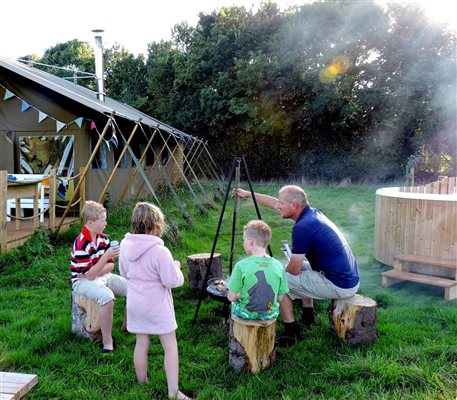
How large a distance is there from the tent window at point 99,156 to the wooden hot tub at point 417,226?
6692 mm

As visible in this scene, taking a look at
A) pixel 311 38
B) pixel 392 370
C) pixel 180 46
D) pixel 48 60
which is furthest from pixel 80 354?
pixel 48 60

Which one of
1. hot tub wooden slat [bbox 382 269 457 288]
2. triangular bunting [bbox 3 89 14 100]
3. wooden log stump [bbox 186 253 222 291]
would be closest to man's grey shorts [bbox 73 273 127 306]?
wooden log stump [bbox 186 253 222 291]

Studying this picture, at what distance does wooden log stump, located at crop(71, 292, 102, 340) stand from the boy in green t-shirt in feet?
4.16

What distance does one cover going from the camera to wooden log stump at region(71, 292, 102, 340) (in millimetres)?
3684

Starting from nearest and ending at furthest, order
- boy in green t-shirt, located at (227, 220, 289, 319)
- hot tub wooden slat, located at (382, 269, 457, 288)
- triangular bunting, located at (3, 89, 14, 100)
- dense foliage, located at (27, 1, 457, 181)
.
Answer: boy in green t-shirt, located at (227, 220, 289, 319) → hot tub wooden slat, located at (382, 269, 457, 288) → triangular bunting, located at (3, 89, 14, 100) → dense foliage, located at (27, 1, 457, 181)

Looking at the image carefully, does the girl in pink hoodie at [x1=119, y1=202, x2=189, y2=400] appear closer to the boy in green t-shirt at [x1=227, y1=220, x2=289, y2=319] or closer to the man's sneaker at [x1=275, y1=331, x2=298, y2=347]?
the boy in green t-shirt at [x1=227, y1=220, x2=289, y2=319]

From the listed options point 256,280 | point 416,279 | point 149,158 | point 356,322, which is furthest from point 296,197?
point 149,158

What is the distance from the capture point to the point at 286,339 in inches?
149

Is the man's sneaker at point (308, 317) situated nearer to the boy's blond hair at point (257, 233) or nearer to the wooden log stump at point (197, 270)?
the boy's blond hair at point (257, 233)

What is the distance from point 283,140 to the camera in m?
22.2

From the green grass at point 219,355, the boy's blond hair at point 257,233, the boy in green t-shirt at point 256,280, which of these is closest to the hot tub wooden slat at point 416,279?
the green grass at point 219,355

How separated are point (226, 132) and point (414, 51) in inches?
375

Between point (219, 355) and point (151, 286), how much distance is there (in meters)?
1.07

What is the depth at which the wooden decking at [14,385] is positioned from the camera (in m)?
2.33
